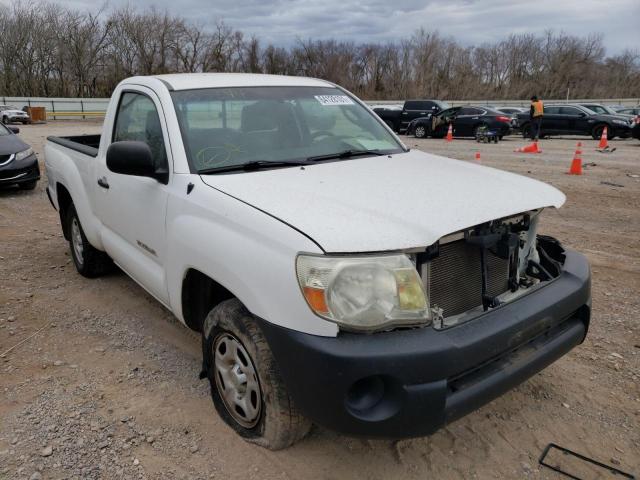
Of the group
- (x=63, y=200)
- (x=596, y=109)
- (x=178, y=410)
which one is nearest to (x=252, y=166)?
(x=178, y=410)

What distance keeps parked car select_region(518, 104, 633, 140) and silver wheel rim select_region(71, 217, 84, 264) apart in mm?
21068

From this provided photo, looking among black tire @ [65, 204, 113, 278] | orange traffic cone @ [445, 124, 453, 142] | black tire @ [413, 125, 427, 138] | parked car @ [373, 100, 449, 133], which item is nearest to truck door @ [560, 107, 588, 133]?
orange traffic cone @ [445, 124, 453, 142]

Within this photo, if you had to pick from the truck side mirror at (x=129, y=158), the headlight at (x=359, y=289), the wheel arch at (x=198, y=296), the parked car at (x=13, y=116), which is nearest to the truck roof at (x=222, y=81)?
the truck side mirror at (x=129, y=158)

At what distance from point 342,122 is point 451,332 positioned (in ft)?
6.62

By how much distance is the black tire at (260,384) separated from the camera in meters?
2.33

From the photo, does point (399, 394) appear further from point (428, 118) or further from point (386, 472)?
point (428, 118)

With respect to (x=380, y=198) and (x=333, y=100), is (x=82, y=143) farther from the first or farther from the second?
(x=380, y=198)

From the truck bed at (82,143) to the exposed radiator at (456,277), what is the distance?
3098 millimetres

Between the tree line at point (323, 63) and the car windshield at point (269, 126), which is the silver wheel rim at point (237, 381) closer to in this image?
the car windshield at point (269, 126)

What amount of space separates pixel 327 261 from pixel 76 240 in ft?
12.5

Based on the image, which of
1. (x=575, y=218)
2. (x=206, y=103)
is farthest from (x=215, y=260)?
(x=575, y=218)

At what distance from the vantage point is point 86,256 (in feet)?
15.9

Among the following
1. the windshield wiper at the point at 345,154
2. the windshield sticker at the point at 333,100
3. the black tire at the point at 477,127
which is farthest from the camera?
the black tire at the point at 477,127

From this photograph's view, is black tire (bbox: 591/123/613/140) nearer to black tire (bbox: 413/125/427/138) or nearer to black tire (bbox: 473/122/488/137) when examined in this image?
black tire (bbox: 473/122/488/137)
